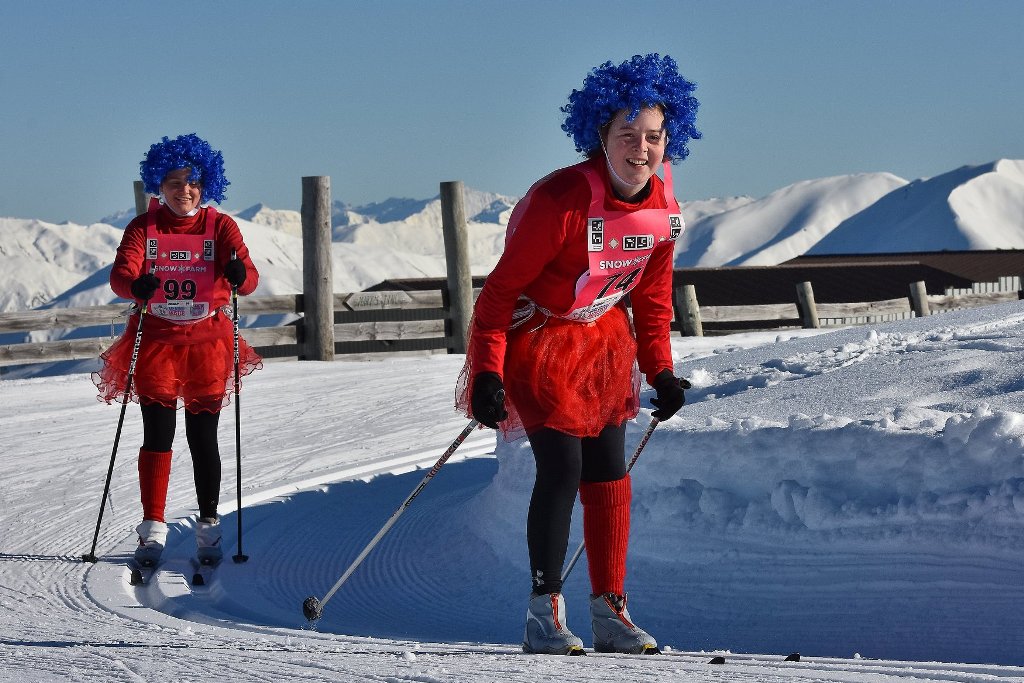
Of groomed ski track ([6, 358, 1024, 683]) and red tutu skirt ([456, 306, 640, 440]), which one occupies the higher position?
red tutu skirt ([456, 306, 640, 440])

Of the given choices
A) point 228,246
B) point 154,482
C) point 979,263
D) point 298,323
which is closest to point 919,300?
point 298,323

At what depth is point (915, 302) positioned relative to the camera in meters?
17.4

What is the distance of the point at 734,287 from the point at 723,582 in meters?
22.8

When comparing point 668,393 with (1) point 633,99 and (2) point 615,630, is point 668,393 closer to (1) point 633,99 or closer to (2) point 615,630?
(2) point 615,630

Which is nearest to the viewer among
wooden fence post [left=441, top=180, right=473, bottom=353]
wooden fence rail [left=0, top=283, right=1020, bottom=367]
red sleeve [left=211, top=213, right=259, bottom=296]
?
red sleeve [left=211, top=213, right=259, bottom=296]

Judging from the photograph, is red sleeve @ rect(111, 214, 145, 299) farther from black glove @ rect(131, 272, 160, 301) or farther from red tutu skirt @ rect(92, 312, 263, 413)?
red tutu skirt @ rect(92, 312, 263, 413)

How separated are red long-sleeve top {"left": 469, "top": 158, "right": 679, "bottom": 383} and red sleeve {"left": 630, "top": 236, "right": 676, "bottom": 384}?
3.0 inches

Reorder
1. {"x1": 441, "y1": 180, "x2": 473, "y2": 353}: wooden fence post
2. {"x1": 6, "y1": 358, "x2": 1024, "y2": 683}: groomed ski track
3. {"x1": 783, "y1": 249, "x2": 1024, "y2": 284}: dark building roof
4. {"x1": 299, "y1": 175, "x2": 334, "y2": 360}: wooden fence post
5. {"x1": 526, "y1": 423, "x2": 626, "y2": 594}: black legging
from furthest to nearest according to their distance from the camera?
{"x1": 783, "y1": 249, "x2": 1024, "y2": 284}: dark building roof → {"x1": 441, "y1": 180, "x2": 473, "y2": 353}: wooden fence post → {"x1": 299, "y1": 175, "x2": 334, "y2": 360}: wooden fence post → {"x1": 526, "y1": 423, "x2": 626, "y2": 594}: black legging → {"x1": 6, "y1": 358, "x2": 1024, "y2": 683}: groomed ski track

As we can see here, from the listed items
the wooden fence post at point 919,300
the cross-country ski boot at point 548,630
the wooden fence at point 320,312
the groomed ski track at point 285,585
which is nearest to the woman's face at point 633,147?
the cross-country ski boot at point 548,630

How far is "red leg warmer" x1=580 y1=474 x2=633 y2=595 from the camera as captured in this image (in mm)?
3617

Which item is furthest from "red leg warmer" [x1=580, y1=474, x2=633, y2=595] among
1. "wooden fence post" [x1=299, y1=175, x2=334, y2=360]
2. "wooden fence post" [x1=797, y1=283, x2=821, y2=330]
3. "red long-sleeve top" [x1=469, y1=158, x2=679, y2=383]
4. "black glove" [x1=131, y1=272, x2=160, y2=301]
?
"wooden fence post" [x1=797, y1=283, x2=821, y2=330]

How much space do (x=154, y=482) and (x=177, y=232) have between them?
0.93m

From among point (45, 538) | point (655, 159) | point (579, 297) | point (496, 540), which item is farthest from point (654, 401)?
point (45, 538)

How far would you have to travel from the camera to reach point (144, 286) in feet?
16.3
